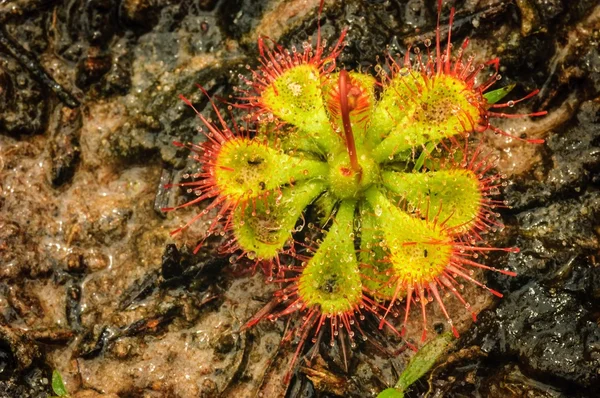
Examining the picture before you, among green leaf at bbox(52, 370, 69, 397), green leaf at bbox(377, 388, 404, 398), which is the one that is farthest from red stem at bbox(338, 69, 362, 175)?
green leaf at bbox(52, 370, 69, 397)

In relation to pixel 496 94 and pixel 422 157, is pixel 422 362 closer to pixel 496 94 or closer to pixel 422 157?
pixel 422 157

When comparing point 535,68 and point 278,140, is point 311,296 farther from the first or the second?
point 535,68

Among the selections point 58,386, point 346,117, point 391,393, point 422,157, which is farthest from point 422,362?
point 58,386

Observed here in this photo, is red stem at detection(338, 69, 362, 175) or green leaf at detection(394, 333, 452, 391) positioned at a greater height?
red stem at detection(338, 69, 362, 175)

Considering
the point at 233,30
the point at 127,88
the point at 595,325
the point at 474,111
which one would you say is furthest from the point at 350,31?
the point at 595,325

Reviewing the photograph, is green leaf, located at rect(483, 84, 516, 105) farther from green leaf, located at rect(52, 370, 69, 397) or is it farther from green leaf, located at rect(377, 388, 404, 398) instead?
green leaf, located at rect(52, 370, 69, 397)
